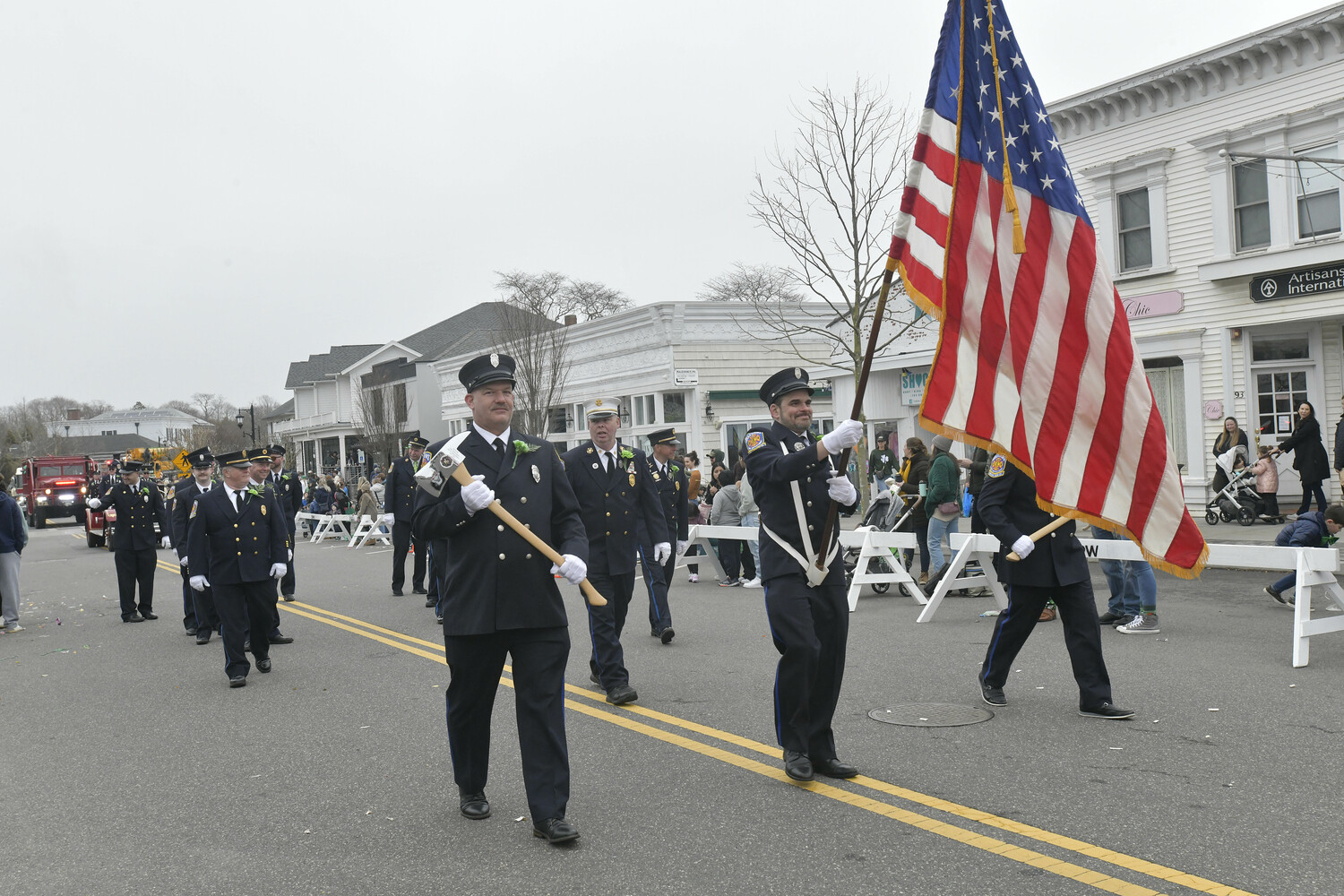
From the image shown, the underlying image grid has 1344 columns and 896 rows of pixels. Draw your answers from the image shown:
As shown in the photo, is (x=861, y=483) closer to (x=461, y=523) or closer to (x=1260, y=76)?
(x=1260, y=76)

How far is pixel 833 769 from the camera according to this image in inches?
227

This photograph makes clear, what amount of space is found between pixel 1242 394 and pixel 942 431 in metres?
16.8

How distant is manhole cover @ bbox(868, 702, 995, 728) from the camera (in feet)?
22.5

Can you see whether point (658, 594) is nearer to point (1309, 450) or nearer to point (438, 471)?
point (438, 471)

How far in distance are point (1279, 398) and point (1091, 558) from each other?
10439 millimetres

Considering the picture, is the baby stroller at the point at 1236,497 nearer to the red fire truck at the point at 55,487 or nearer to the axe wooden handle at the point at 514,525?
the axe wooden handle at the point at 514,525

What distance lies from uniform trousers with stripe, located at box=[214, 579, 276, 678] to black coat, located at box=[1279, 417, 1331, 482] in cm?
1476

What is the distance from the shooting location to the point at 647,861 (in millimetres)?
4676

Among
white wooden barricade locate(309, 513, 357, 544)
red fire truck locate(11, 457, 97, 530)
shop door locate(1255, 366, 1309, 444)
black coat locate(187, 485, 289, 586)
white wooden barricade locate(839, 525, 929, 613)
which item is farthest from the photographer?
red fire truck locate(11, 457, 97, 530)

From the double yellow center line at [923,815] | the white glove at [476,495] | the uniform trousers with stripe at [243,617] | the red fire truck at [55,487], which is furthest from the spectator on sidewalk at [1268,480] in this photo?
the red fire truck at [55,487]

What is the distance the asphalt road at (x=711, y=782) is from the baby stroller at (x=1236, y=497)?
358 inches

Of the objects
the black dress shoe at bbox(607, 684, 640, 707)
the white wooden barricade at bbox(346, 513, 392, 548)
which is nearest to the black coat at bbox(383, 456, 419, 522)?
the black dress shoe at bbox(607, 684, 640, 707)

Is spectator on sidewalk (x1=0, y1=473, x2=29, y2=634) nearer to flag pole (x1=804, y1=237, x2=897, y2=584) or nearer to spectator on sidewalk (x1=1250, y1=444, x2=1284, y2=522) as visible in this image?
flag pole (x1=804, y1=237, x2=897, y2=584)

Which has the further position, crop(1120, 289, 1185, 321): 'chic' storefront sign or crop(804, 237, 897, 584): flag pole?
crop(1120, 289, 1185, 321): 'chic' storefront sign
